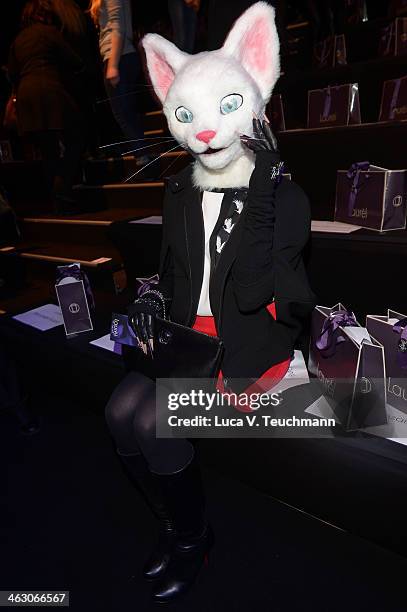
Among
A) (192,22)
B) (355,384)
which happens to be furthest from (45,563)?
(192,22)

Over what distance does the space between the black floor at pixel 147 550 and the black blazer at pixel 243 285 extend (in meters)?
0.68

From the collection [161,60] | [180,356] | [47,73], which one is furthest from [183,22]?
[180,356]

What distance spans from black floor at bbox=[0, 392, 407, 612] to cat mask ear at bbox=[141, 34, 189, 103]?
150 cm

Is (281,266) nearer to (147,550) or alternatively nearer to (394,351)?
(394,351)

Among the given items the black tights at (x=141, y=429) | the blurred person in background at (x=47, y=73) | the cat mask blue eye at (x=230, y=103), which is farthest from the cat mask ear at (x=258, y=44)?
the blurred person in background at (x=47, y=73)

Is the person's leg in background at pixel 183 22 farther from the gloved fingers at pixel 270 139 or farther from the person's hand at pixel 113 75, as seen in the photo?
the gloved fingers at pixel 270 139

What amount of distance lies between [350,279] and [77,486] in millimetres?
1436

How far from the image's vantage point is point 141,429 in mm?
1218

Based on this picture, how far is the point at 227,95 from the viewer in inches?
41.3

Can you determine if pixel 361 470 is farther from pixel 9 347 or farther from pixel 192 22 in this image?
pixel 192 22

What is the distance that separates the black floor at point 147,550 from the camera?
129cm

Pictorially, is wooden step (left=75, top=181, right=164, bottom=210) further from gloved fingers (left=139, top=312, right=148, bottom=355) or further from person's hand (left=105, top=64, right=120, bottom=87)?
gloved fingers (left=139, top=312, right=148, bottom=355)

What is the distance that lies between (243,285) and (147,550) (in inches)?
41.0

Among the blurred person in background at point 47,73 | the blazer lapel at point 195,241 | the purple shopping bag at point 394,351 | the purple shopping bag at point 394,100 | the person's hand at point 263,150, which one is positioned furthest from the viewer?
the blurred person in background at point 47,73
